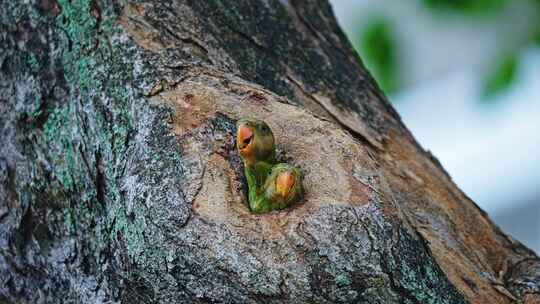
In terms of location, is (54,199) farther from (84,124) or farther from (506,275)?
(506,275)

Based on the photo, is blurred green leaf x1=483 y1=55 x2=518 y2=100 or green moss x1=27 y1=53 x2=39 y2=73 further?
blurred green leaf x1=483 y1=55 x2=518 y2=100

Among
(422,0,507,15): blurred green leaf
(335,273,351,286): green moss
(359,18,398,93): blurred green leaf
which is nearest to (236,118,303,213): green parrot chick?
(335,273,351,286): green moss

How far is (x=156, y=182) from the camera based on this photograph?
1.29 metres

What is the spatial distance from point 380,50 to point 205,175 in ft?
6.27

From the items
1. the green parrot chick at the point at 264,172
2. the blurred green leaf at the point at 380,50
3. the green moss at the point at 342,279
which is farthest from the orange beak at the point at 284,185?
Answer: the blurred green leaf at the point at 380,50

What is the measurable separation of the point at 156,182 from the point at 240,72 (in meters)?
0.30

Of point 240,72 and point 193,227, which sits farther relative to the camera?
point 240,72

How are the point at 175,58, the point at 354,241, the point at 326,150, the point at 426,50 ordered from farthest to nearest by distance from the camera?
the point at 426,50 < the point at 175,58 < the point at 326,150 < the point at 354,241

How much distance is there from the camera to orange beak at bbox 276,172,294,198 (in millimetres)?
1265

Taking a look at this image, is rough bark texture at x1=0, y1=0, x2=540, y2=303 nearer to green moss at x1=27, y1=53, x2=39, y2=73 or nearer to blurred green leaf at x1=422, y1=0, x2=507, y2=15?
green moss at x1=27, y1=53, x2=39, y2=73

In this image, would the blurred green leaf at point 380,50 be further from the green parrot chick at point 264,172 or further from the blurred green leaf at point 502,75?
the green parrot chick at point 264,172

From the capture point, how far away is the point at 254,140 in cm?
130

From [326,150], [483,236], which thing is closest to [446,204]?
[483,236]

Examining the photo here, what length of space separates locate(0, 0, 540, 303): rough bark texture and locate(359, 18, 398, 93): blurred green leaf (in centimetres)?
134
